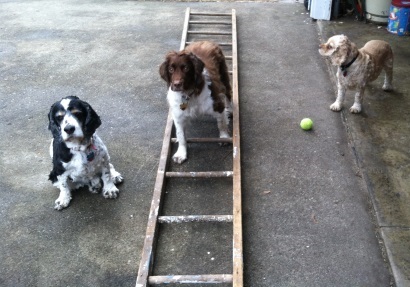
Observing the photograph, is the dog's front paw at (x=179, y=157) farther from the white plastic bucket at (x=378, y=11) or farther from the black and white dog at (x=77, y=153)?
the white plastic bucket at (x=378, y=11)

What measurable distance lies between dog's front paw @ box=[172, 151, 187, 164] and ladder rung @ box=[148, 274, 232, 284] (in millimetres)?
1579

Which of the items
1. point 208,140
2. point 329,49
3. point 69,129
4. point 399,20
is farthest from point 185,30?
point 69,129

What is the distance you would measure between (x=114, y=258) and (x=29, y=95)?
356 cm

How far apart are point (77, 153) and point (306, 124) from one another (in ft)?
8.73

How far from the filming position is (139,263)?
10.9 ft

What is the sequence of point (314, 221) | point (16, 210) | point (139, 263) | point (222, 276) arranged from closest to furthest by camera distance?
point (222, 276), point (139, 263), point (314, 221), point (16, 210)

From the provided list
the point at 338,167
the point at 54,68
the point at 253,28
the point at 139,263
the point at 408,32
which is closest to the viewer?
the point at 139,263

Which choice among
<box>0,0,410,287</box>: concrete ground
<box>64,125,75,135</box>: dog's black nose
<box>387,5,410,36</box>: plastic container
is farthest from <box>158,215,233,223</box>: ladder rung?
<box>387,5,410,36</box>: plastic container

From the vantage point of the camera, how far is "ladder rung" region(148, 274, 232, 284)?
3.03 meters

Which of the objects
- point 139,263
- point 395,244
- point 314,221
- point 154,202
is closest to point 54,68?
point 154,202

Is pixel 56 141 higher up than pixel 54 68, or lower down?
higher up

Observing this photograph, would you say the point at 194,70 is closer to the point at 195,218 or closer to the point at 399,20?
the point at 195,218

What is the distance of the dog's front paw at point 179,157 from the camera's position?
444 centimetres

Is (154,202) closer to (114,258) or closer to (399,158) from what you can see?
(114,258)
